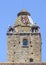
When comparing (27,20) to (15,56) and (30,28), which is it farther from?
(15,56)

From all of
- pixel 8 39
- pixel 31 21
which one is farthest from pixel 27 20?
pixel 8 39

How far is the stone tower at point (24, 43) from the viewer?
6906 centimetres

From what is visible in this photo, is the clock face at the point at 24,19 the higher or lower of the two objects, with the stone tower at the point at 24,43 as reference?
higher

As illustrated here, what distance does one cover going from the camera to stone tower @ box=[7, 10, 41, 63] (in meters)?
69.1

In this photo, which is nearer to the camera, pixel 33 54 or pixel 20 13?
pixel 33 54

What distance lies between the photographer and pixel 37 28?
71312 mm

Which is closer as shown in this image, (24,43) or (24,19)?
(24,43)

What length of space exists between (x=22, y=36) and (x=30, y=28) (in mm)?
2410

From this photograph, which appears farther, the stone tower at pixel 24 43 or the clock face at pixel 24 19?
the clock face at pixel 24 19

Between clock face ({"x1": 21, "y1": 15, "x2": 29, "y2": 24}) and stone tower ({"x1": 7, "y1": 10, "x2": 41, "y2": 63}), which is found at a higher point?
clock face ({"x1": 21, "y1": 15, "x2": 29, "y2": 24})

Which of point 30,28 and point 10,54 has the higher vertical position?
point 30,28

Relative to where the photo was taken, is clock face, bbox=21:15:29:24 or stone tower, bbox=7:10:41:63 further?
clock face, bbox=21:15:29:24

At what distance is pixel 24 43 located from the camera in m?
70.2

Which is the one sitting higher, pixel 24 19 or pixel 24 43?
pixel 24 19
